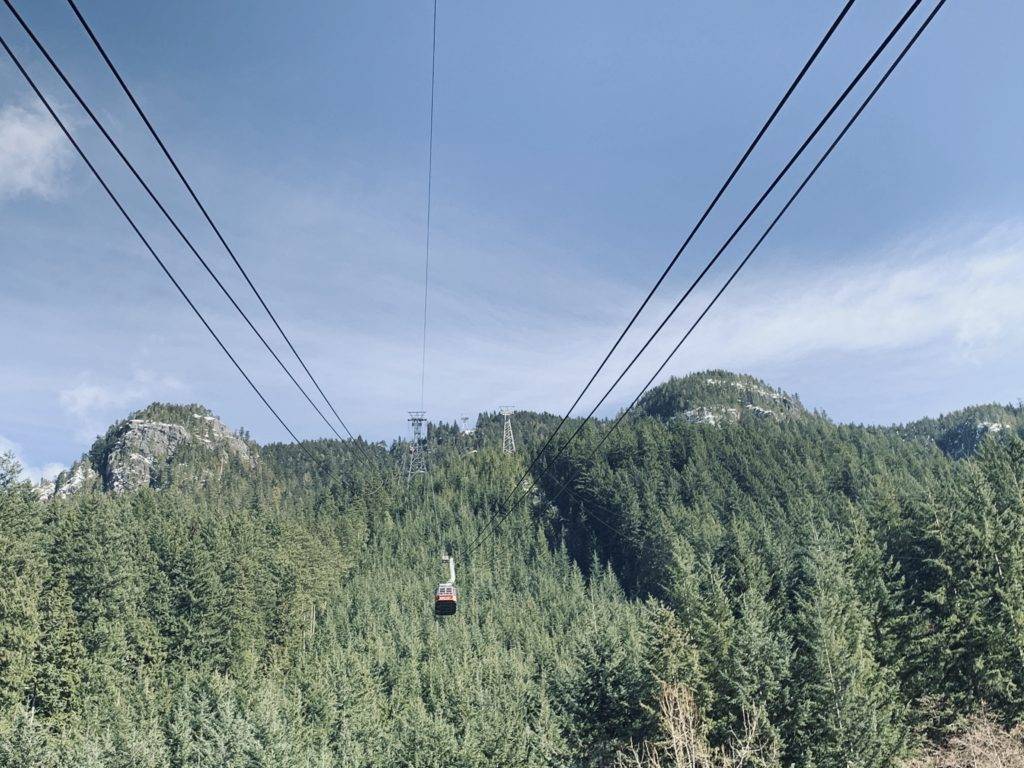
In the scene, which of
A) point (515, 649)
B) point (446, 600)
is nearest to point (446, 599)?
point (446, 600)

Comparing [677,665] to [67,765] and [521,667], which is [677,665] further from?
[521,667]

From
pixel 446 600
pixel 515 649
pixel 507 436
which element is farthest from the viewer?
pixel 507 436

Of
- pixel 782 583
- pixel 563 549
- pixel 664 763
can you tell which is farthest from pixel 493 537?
pixel 664 763

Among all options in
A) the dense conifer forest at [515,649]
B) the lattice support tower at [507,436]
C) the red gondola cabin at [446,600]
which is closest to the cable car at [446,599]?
the red gondola cabin at [446,600]

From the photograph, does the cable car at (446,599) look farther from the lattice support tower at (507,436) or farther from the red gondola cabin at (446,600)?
the lattice support tower at (507,436)

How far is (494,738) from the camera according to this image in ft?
118

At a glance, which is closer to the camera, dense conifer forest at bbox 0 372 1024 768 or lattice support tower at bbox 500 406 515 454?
dense conifer forest at bbox 0 372 1024 768

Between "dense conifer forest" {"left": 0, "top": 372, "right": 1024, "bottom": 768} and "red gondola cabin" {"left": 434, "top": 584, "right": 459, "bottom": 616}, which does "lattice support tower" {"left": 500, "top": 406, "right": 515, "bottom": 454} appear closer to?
"dense conifer forest" {"left": 0, "top": 372, "right": 1024, "bottom": 768}

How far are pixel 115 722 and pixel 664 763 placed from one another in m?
35.5

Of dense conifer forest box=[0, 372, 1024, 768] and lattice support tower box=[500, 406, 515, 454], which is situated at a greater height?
lattice support tower box=[500, 406, 515, 454]

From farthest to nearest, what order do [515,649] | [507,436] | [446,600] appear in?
[507,436]
[515,649]
[446,600]

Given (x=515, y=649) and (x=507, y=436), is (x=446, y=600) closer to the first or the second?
(x=515, y=649)

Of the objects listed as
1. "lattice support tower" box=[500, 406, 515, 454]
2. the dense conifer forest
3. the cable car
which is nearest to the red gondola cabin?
the cable car

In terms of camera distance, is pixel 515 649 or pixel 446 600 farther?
pixel 515 649
